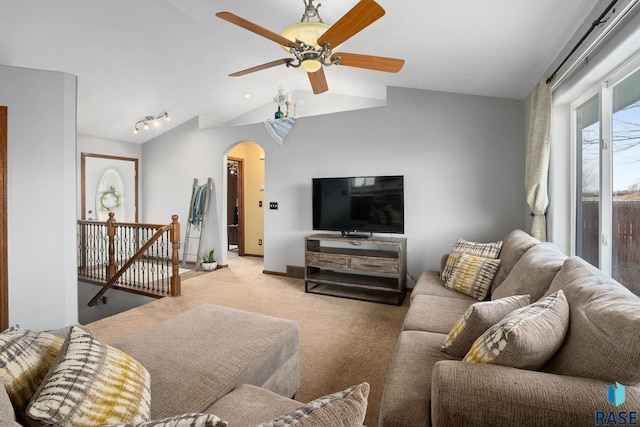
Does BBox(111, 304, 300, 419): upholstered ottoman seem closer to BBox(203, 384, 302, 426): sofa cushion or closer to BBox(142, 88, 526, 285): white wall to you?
BBox(203, 384, 302, 426): sofa cushion

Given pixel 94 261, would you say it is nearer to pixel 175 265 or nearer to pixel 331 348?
pixel 175 265

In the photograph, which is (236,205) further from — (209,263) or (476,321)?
(476,321)

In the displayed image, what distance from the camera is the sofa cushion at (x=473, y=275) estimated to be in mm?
2523

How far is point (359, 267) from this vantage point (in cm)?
379

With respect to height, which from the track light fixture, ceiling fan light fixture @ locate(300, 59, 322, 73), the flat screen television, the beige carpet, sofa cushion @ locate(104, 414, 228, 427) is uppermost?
the track light fixture

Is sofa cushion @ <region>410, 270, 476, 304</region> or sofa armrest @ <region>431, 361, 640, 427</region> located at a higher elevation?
sofa armrest @ <region>431, 361, 640, 427</region>

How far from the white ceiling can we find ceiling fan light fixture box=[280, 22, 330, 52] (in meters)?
0.58

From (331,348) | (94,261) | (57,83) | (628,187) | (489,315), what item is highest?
(57,83)

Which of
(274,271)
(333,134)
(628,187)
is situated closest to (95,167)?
(274,271)

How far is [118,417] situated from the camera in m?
0.90

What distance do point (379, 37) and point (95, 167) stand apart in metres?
5.33

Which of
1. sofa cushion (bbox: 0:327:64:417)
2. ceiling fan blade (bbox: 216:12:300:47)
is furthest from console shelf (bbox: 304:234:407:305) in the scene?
sofa cushion (bbox: 0:327:64:417)

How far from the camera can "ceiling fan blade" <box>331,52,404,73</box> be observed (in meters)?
2.05

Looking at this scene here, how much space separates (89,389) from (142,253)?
142 inches
